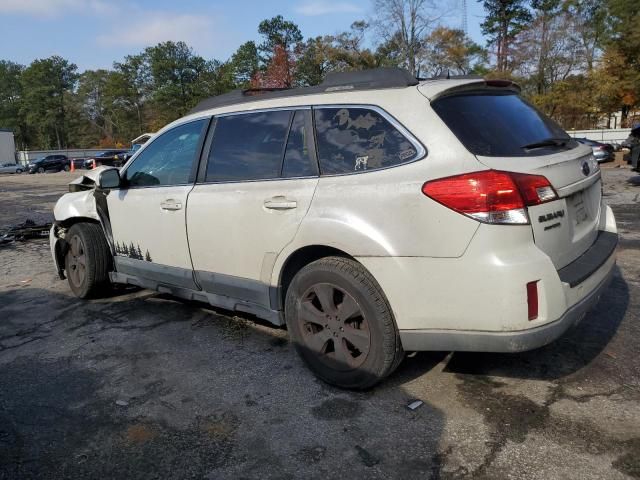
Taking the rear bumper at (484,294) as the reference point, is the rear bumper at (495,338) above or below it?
below

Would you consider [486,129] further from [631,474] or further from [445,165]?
[631,474]

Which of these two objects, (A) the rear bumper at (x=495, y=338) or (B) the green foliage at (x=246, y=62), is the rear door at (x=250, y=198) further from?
(B) the green foliage at (x=246, y=62)

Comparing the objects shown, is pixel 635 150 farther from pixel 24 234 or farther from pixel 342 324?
pixel 24 234

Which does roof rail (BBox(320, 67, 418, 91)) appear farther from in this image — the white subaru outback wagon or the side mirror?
the side mirror

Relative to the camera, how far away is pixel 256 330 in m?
4.14

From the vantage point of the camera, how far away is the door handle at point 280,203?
3111mm

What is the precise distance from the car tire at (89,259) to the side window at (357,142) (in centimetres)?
284

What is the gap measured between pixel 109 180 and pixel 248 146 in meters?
1.60

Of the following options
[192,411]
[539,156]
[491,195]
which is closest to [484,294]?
[491,195]

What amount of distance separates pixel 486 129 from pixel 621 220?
658 cm

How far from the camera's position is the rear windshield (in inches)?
105

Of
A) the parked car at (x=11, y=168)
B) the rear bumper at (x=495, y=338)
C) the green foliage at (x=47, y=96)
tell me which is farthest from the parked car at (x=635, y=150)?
the green foliage at (x=47, y=96)

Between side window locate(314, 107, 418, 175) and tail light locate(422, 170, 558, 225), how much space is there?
31cm

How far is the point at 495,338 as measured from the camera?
8.20 feet
